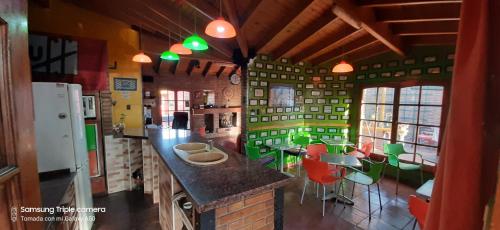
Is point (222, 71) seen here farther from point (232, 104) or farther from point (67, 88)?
point (67, 88)

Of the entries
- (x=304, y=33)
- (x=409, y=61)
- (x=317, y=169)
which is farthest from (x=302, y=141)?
(x=409, y=61)

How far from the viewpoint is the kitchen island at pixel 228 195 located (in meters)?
1.23

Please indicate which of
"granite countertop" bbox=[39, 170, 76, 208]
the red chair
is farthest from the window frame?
"granite countertop" bbox=[39, 170, 76, 208]

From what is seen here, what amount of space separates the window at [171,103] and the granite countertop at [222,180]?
18.4 feet

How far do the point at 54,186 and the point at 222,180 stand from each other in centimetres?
147

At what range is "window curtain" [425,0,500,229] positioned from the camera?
427 mm

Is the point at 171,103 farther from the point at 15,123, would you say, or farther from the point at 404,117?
the point at 15,123

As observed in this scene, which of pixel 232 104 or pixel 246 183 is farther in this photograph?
pixel 232 104

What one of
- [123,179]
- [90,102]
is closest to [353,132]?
[123,179]

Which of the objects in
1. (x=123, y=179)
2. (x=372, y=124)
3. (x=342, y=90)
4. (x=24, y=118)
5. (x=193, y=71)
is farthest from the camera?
(x=193, y=71)

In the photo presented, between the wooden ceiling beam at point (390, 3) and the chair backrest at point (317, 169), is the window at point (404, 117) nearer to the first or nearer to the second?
the wooden ceiling beam at point (390, 3)

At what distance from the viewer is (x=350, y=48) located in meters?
4.07

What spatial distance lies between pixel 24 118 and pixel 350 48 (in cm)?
451

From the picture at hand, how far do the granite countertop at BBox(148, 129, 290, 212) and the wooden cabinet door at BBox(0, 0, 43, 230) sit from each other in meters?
0.69
